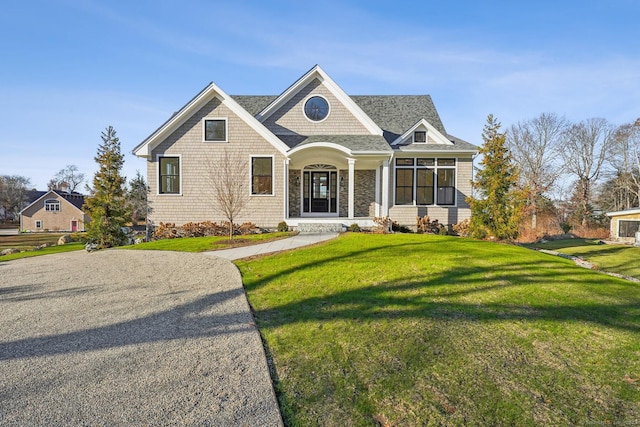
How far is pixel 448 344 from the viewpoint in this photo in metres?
4.11

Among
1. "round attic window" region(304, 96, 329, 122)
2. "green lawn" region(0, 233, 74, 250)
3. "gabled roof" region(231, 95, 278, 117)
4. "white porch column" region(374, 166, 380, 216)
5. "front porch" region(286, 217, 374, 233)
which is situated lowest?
"green lawn" region(0, 233, 74, 250)

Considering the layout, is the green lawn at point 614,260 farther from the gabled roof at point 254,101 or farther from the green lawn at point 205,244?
the gabled roof at point 254,101

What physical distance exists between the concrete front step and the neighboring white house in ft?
0.43

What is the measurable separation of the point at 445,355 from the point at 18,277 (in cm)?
975

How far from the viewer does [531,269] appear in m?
8.00

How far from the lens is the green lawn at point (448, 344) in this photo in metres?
2.88

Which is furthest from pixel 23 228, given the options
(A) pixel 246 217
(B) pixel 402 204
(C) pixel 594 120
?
(C) pixel 594 120

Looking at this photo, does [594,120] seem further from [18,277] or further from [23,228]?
[23,228]

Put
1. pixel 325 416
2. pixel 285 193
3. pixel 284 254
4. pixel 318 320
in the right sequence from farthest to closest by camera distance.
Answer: pixel 285 193 < pixel 284 254 < pixel 318 320 < pixel 325 416

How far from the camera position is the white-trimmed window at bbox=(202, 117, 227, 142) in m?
15.7

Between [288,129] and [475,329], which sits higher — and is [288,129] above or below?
above

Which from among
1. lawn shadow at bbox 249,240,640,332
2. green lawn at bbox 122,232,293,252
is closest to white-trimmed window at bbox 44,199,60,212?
green lawn at bbox 122,232,293,252

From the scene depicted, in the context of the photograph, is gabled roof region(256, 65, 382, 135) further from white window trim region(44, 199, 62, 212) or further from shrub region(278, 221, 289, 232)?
white window trim region(44, 199, 62, 212)

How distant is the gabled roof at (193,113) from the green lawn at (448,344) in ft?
30.5
